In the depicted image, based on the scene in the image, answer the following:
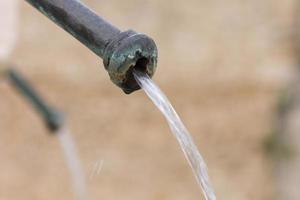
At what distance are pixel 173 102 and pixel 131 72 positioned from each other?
2552 millimetres

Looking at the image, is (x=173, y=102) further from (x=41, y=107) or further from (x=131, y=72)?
(x=131, y=72)

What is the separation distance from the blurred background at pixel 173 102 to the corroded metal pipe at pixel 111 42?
2327mm

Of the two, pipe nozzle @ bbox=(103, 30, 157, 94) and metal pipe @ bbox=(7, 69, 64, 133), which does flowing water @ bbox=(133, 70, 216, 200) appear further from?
metal pipe @ bbox=(7, 69, 64, 133)

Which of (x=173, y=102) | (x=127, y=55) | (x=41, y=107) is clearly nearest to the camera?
(x=127, y=55)

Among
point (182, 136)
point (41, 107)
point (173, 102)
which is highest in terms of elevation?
point (182, 136)

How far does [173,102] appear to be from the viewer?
3.42 m

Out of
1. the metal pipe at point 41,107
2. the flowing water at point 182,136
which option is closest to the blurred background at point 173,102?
the metal pipe at point 41,107

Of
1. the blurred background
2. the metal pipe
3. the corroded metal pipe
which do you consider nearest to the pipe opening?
the corroded metal pipe

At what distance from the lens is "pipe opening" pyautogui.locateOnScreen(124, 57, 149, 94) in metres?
0.87

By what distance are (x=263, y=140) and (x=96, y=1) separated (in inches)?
30.4

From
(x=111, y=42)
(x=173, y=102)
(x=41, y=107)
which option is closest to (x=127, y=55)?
(x=111, y=42)

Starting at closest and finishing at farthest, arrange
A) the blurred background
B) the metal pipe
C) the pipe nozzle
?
the pipe nozzle
the metal pipe
the blurred background

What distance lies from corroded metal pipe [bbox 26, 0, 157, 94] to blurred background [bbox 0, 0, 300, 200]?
2.33 m

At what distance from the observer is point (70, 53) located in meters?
3.33
